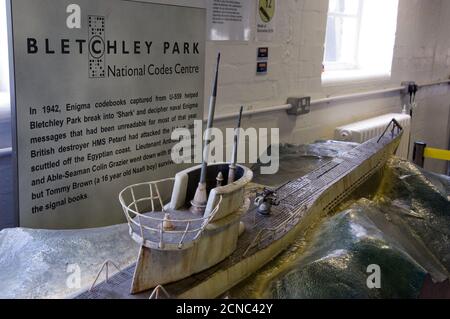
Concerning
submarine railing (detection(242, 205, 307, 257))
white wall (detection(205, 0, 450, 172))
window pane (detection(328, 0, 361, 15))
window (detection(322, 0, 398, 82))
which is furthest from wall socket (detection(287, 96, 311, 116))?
submarine railing (detection(242, 205, 307, 257))

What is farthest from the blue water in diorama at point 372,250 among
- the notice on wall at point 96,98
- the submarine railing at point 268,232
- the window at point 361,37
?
the window at point 361,37

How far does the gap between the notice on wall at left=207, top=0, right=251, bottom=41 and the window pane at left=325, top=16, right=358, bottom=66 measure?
1.43 m

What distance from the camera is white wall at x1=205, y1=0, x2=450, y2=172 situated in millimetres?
2477

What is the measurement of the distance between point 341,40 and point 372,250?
2886mm

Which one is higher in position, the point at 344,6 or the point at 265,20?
the point at 344,6

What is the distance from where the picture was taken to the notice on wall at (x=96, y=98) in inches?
60.7

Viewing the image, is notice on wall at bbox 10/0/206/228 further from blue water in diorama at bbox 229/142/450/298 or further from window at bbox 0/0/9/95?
blue water in diorama at bbox 229/142/450/298

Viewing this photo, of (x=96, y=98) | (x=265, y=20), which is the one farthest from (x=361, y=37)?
(x=96, y=98)

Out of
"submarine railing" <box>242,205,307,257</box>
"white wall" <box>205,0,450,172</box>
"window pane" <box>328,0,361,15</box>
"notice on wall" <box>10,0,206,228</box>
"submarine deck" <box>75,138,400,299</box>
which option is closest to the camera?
"submarine deck" <box>75,138,400,299</box>

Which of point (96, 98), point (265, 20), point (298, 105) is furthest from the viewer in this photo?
point (298, 105)

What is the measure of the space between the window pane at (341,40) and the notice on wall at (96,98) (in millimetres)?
1836

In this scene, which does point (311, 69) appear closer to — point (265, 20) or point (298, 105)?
point (298, 105)

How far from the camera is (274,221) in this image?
1.49 m

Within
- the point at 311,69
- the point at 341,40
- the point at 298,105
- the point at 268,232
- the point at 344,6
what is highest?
the point at 344,6
